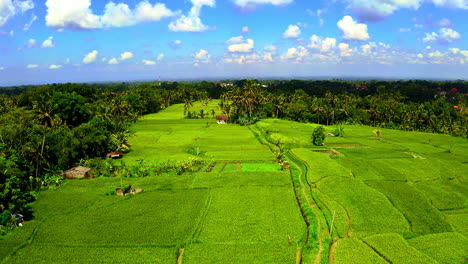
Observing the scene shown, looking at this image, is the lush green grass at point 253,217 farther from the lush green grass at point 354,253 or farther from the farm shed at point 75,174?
the farm shed at point 75,174

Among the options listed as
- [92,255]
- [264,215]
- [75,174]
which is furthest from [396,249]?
[75,174]

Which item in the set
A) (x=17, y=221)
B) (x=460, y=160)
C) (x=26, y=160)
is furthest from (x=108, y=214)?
(x=460, y=160)

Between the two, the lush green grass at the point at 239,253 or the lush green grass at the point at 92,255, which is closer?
the lush green grass at the point at 239,253

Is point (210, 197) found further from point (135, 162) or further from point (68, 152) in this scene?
point (68, 152)

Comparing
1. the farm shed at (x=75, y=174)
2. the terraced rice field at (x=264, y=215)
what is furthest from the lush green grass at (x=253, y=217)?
the farm shed at (x=75, y=174)

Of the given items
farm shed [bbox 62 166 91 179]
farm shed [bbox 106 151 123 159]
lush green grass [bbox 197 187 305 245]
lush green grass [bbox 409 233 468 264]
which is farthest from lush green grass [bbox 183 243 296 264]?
farm shed [bbox 106 151 123 159]

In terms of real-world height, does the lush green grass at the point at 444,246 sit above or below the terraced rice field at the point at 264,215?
below

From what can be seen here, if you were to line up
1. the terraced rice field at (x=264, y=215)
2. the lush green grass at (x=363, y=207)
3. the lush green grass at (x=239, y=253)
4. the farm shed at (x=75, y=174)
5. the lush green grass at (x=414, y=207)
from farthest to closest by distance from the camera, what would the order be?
the farm shed at (x=75, y=174), the lush green grass at (x=414, y=207), the lush green grass at (x=363, y=207), the terraced rice field at (x=264, y=215), the lush green grass at (x=239, y=253)

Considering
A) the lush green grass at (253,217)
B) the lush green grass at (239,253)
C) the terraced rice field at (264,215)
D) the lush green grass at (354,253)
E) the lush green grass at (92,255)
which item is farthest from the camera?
the lush green grass at (253,217)
